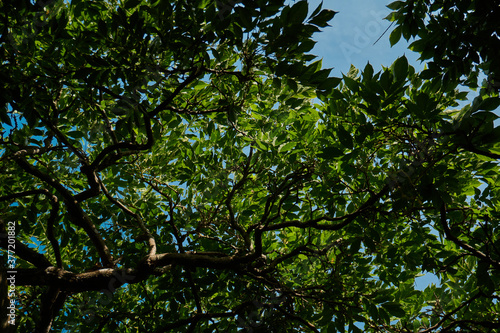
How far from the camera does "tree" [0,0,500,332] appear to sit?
291 centimetres

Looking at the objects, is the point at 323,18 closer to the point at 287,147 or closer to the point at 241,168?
the point at 287,147

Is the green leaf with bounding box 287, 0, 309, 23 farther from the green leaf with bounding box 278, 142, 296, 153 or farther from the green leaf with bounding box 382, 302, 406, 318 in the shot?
the green leaf with bounding box 382, 302, 406, 318

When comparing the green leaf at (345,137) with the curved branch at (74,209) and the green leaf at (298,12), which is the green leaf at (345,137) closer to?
the green leaf at (298,12)

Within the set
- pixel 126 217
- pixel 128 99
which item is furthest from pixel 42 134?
pixel 128 99

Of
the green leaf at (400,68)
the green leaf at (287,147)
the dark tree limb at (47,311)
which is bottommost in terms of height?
the dark tree limb at (47,311)

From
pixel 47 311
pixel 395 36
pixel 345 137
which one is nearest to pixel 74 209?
pixel 47 311

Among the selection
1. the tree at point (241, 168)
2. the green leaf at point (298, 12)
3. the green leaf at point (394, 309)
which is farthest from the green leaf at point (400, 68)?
the green leaf at point (394, 309)

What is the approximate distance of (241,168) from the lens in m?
4.98

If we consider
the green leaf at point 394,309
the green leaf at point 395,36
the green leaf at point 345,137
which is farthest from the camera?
the green leaf at point 394,309

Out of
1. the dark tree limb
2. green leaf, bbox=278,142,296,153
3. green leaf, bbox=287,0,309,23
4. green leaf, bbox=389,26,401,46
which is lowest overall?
the dark tree limb

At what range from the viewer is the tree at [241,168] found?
2.91m

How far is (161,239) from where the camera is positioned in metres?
5.16

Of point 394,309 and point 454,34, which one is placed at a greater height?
point 454,34

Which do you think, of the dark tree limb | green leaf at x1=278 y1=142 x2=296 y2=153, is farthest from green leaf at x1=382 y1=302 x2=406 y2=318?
the dark tree limb
